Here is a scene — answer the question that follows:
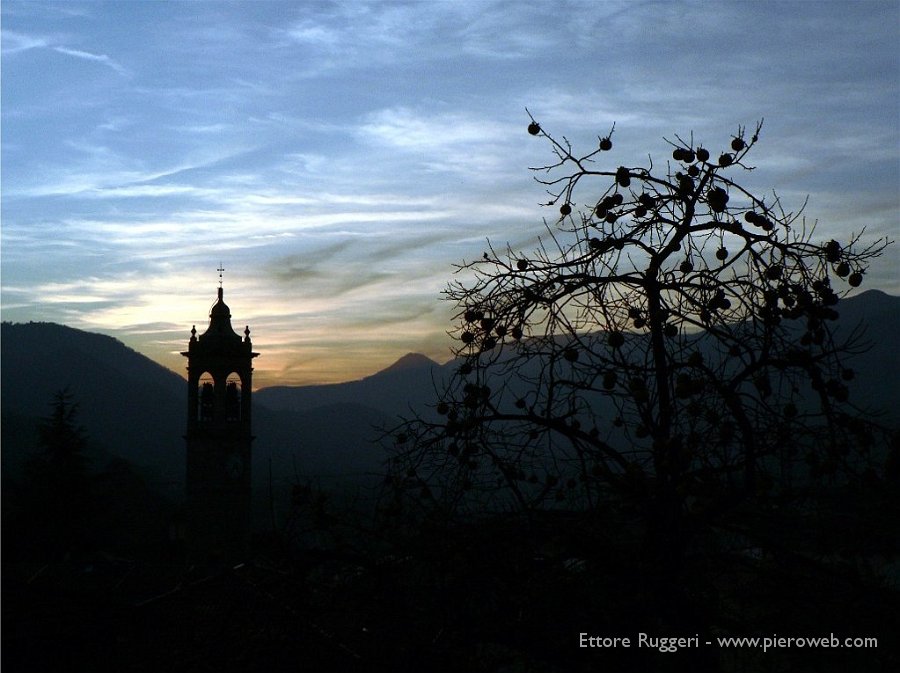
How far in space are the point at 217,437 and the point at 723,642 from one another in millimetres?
33389

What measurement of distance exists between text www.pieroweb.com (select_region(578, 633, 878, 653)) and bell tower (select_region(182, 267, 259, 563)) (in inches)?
1288

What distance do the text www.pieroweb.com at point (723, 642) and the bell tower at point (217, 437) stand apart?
32.7 m

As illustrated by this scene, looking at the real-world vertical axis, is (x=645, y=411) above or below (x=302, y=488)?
above

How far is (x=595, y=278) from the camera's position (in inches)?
205

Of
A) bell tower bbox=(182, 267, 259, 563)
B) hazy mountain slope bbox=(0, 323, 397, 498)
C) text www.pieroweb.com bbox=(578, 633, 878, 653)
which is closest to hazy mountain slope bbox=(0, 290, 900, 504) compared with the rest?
hazy mountain slope bbox=(0, 323, 397, 498)

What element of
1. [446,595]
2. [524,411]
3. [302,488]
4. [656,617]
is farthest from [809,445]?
[302,488]

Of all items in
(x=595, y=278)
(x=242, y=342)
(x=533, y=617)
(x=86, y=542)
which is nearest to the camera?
(x=533, y=617)

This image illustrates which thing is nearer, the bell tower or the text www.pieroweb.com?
the text www.pieroweb.com

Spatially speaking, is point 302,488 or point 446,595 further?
point 302,488

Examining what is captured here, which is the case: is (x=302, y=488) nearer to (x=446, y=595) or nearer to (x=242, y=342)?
(x=446, y=595)

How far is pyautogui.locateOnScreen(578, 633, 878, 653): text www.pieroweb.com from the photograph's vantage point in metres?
4.84

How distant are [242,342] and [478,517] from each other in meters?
32.6

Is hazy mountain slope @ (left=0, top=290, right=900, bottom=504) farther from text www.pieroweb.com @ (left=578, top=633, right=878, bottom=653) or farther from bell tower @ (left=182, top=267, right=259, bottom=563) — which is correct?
text www.pieroweb.com @ (left=578, top=633, right=878, bottom=653)

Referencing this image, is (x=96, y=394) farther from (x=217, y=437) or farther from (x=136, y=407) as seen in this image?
(x=217, y=437)
